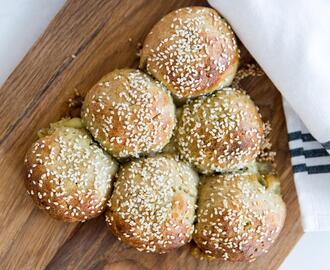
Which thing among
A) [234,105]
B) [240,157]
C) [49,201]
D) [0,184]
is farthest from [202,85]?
[0,184]

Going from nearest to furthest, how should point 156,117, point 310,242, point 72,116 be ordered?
point 156,117 → point 72,116 → point 310,242

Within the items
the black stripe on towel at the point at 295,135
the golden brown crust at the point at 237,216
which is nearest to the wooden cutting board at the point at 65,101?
the black stripe on towel at the point at 295,135

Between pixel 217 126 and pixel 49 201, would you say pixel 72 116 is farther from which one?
pixel 217 126

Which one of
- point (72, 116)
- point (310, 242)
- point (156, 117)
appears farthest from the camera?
point (310, 242)

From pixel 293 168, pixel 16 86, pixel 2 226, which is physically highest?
pixel 16 86

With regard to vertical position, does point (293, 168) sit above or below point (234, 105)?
below

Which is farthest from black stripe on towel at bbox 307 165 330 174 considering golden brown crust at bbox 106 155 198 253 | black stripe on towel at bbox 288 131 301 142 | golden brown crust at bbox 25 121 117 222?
golden brown crust at bbox 25 121 117 222

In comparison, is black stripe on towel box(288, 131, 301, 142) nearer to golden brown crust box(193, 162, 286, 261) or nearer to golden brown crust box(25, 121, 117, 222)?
golden brown crust box(193, 162, 286, 261)
